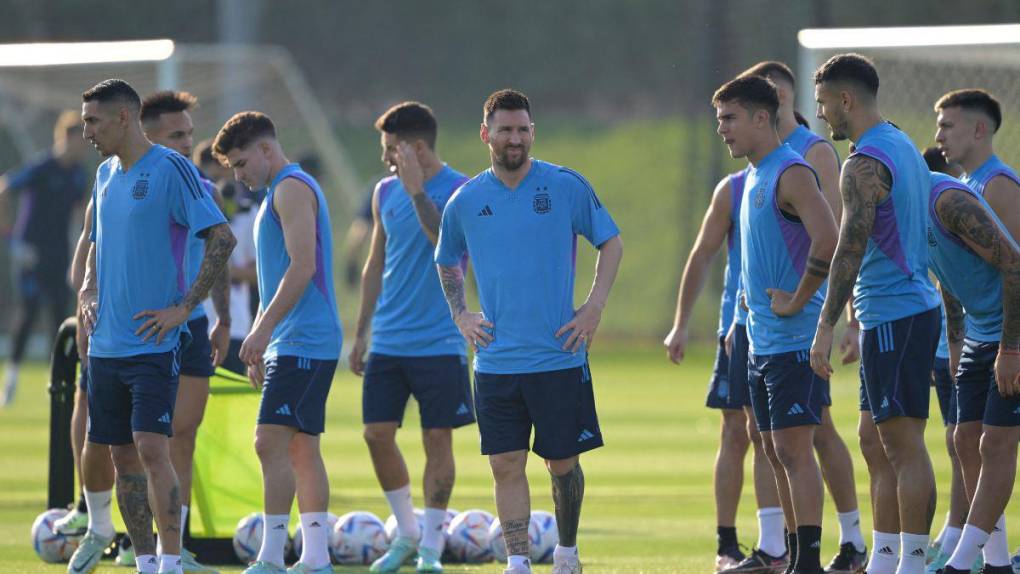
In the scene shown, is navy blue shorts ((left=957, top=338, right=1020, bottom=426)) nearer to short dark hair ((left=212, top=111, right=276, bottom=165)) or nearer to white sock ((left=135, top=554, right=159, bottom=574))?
short dark hair ((left=212, top=111, right=276, bottom=165))

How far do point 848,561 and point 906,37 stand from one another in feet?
36.7

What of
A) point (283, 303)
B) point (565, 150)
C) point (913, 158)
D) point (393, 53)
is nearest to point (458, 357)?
point (283, 303)

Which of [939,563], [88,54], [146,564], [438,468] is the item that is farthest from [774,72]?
[88,54]

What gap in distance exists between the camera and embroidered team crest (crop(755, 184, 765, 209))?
7.83 metres

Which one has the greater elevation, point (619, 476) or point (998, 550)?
point (998, 550)

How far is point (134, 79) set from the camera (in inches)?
913

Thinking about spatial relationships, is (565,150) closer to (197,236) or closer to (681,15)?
(681,15)

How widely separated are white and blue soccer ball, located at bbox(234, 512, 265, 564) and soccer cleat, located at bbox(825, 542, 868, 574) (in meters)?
3.21

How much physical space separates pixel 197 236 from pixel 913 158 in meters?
3.50

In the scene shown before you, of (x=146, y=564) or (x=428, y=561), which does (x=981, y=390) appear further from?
(x=146, y=564)

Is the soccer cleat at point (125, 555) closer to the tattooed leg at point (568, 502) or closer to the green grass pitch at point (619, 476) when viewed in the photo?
the green grass pitch at point (619, 476)

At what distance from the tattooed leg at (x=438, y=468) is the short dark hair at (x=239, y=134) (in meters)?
2.14

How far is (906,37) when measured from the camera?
18234 millimetres

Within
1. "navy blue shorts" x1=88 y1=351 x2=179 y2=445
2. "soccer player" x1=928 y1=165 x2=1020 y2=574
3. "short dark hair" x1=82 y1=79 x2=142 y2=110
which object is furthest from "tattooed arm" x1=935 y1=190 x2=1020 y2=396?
"short dark hair" x1=82 y1=79 x2=142 y2=110
